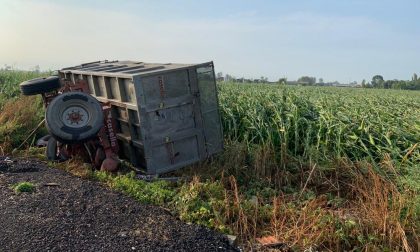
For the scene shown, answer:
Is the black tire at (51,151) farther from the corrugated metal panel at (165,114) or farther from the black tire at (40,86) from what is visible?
the corrugated metal panel at (165,114)

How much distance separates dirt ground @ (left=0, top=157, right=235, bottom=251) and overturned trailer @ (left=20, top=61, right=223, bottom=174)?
1279mm

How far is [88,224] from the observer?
452 centimetres

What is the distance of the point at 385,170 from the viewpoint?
20.2 ft

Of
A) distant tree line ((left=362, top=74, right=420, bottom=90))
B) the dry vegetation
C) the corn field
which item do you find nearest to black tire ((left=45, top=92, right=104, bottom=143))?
the dry vegetation

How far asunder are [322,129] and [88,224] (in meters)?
4.67

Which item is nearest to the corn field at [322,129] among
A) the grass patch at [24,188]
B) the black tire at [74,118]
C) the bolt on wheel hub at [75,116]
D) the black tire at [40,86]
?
the black tire at [74,118]

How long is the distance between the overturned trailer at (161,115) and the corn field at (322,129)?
109 centimetres

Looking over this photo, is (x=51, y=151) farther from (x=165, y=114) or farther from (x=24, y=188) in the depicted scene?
(x=165, y=114)

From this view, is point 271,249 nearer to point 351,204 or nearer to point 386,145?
point 351,204

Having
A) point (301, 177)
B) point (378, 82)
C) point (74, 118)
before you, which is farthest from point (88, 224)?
point (378, 82)

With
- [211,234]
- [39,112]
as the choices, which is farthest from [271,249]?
[39,112]

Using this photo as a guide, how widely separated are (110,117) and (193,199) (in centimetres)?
279

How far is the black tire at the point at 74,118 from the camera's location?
6691 millimetres

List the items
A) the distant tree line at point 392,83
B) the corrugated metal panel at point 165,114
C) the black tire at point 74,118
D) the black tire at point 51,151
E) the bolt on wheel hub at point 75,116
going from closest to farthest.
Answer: the corrugated metal panel at point 165,114, the black tire at point 74,118, the bolt on wheel hub at point 75,116, the black tire at point 51,151, the distant tree line at point 392,83
